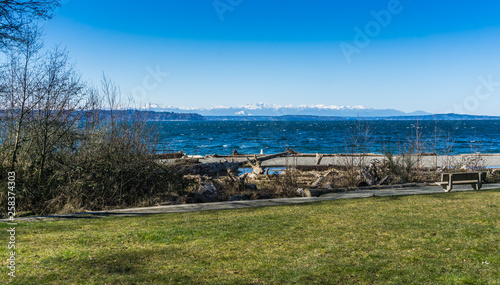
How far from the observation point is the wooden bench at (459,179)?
1045 centimetres

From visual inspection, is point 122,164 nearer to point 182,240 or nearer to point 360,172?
point 182,240

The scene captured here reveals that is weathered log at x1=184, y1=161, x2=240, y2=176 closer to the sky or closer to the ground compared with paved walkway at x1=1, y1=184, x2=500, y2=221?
closer to the sky

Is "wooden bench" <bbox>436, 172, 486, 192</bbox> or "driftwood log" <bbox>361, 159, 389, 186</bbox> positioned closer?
"wooden bench" <bbox>436, 172, 486, 192</bbox>

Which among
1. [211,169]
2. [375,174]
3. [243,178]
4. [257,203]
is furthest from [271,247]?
[211,169]

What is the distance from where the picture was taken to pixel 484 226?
659cm

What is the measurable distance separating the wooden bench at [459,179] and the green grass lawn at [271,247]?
220 centimetres

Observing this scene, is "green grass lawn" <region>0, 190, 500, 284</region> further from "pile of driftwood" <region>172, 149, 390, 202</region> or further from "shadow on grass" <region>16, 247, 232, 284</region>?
"pile of driftwood" <region>172, 149, 390, 202</region>

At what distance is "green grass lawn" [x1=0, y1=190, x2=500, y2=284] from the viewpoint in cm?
452

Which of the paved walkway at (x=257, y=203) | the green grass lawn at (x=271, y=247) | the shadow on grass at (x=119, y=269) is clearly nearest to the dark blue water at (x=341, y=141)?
the paved walkway at (x=257, y=203)

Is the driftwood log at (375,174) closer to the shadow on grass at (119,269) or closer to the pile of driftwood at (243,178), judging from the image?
the pile of driftwood at (243,178)

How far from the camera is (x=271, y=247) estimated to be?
5641 millimetres

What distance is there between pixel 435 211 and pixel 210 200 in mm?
5196

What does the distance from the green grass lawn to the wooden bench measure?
2.20 metres

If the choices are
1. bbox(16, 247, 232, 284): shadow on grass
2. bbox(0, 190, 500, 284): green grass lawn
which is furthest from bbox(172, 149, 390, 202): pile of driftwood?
bbox(16, 247, 232, 284): shadow on grass
